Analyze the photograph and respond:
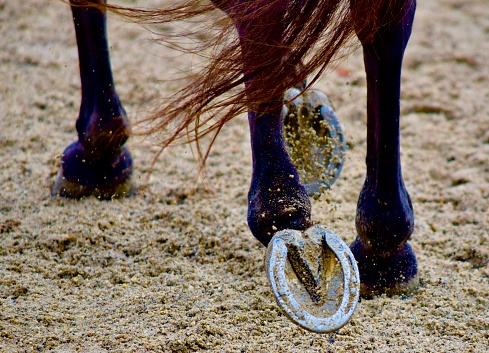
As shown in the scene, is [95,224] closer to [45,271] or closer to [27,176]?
[45,271]

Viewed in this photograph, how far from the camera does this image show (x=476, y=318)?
4.76ft

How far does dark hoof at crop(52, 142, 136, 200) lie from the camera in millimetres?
1894

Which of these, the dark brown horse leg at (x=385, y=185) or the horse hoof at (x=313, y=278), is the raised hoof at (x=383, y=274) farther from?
the horse hoof at (x=313, y=278)

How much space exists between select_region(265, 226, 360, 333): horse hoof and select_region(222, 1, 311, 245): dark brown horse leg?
0.18ft

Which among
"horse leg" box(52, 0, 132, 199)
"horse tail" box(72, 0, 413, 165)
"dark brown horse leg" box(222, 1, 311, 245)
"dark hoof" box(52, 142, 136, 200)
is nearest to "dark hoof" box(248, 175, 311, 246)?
"dark brown horse leg" box(222, 1, 311, 245)

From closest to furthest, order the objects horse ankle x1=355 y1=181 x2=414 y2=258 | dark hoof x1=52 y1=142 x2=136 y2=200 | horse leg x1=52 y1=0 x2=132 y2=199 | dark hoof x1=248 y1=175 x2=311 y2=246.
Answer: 1. dark hoof x1=248 y1=175 x2=311 y2=246
2. horse ankle x1=355 y1=181 x2=414 y2=258
3. horse leg x1=52 y1=0 x2=132 y2=199
4. dark hoof x1=52 y1=142 x2=136 y2=200

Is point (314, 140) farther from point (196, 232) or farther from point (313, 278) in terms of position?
point (313, 278)

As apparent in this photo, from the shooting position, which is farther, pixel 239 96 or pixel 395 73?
pixel 395 73

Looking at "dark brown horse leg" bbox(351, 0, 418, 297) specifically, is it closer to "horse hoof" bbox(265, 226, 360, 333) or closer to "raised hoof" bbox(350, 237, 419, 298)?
"raised hoof" bbox(350, 237, 419, 298)

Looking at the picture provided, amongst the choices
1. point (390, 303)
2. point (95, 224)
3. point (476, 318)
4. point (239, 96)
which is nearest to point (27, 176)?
point (95, 224)

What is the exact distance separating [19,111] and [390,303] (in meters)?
1.49

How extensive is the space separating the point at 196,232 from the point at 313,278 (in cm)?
58

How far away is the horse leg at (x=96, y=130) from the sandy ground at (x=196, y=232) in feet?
0.20

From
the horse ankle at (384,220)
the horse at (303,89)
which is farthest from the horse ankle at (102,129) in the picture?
the horse ankle at (384,220)
